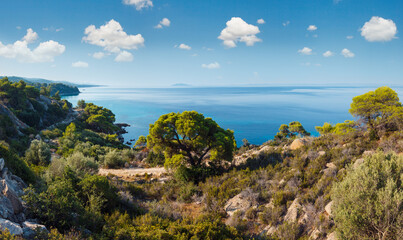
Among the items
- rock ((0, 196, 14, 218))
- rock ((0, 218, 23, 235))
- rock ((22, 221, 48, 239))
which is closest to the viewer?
rock ((0, 218, 23, 235))

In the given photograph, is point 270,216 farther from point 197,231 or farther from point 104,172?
point 104,172

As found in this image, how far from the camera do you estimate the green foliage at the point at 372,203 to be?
19.3ft

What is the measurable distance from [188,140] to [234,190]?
17.3 ft

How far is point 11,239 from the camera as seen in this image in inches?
161

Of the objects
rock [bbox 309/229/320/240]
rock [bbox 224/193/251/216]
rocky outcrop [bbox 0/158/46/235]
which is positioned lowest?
rock [bbox 224/193/251/216]

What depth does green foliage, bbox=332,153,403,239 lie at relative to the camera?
A: 5895 millimetres

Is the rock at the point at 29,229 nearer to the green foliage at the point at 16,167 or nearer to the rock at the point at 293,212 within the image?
the green foliage at the point at 16,167

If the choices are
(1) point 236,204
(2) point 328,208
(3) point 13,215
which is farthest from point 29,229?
(2) point 328,208

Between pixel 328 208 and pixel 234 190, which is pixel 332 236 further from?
pixel 234 190

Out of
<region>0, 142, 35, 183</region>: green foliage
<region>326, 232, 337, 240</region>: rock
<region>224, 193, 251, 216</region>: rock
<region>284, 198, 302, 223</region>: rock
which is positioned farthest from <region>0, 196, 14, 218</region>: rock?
<region>326, 232, 337, 240</region>: rock

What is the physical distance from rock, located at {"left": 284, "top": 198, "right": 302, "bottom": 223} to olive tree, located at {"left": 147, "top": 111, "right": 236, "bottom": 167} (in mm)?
6021

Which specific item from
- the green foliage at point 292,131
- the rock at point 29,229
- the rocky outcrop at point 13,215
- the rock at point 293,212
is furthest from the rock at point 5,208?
the green foliage at point 292,131

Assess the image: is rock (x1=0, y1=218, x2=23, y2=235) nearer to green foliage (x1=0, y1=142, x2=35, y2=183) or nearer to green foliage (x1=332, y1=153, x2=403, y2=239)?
green foliage (x1=0, y1=142, x2=35, y2=183)

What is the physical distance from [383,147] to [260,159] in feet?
22.2
